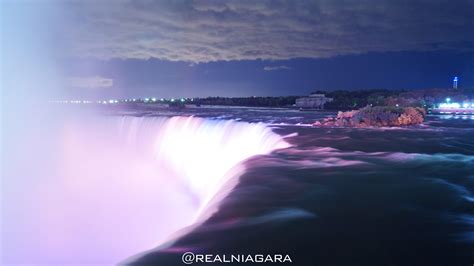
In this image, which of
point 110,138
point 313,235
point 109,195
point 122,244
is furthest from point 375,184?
point 110,138

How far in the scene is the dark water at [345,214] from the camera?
3521 mm

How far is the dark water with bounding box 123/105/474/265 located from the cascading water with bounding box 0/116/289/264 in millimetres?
785

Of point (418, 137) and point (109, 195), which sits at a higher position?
point (418, 137)

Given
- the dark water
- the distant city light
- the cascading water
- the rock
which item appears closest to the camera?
the dark water

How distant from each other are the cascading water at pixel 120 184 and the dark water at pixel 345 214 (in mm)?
785

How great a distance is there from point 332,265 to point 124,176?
1361 centimetres

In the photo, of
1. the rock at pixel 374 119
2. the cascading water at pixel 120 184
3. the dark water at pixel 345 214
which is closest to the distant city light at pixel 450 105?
the rock at pixel 374 119

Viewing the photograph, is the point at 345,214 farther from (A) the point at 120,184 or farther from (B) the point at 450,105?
(B) the point at 450,105

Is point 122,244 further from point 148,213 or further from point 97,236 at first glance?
point 148,213

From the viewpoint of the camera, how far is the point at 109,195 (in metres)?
12.9

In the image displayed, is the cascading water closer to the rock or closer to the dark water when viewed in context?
the dark water

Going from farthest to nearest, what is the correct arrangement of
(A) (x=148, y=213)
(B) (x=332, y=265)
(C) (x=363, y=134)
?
(C) (x=363, y=134) → (A) (x=148, y=213) → (B) (x=332, y=265)

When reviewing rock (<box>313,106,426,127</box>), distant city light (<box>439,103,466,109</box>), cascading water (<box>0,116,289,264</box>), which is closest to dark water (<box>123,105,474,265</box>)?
cascading water (<box>0,116,289,264</box>)

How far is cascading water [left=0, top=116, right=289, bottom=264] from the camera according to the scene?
825cm
